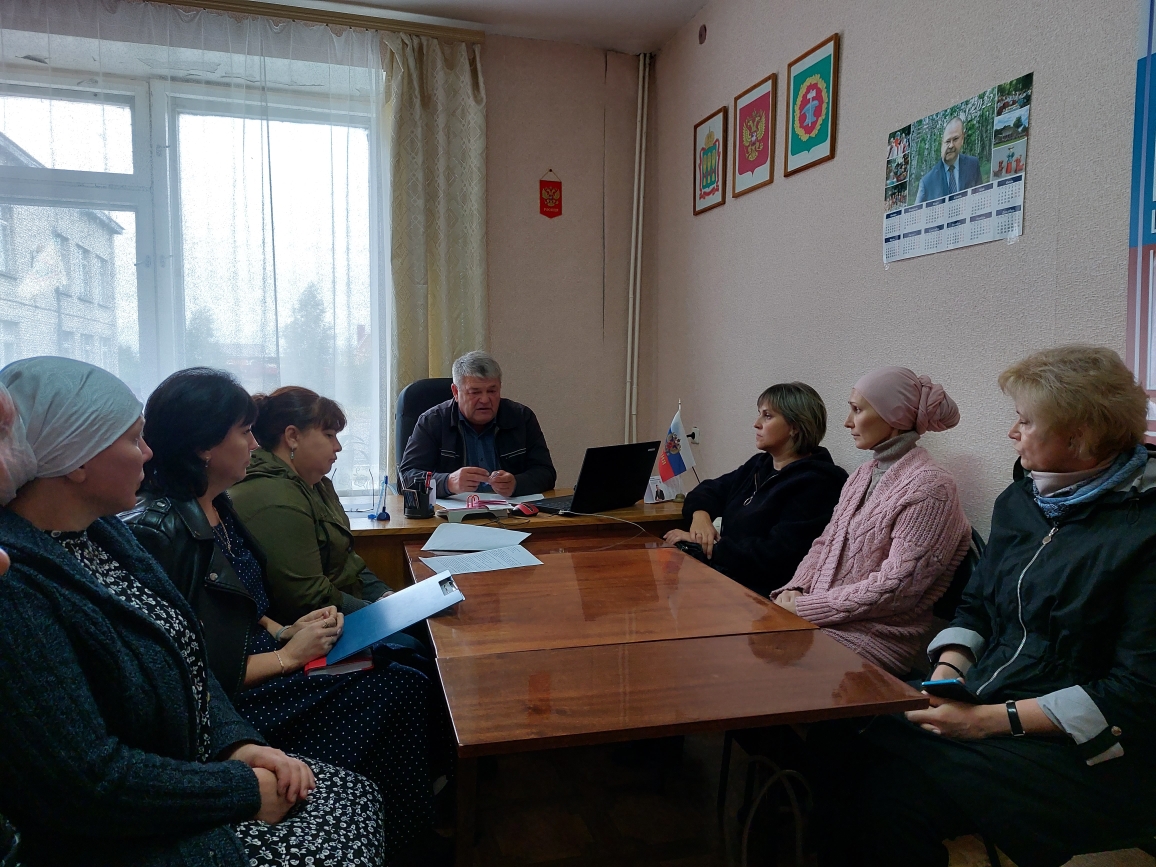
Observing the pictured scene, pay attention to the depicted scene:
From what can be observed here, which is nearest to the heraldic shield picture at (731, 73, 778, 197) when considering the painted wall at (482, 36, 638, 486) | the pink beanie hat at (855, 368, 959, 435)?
the painted wall at (482, 36, 638, 486)

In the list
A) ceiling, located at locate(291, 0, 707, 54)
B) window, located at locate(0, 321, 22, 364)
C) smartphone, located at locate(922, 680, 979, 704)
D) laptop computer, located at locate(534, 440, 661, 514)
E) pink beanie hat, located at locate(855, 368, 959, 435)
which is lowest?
smartphone, located at locate(922, 680, 979, 704)

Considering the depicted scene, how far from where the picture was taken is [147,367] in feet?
11.3

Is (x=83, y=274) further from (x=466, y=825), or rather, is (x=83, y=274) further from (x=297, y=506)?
(x=466, y=825)

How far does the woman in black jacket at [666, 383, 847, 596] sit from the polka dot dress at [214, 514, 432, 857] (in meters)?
1.06

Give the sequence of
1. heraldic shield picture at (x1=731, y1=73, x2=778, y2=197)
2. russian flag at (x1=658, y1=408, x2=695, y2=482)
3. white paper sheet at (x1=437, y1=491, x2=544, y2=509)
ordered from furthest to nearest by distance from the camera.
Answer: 1. russian flag at (x1=658, y1=408, x2=695, y2=482)
2. heraldic shield picture at (x1=731, y1=73, x2=778, y2=197)
3. white paper sheet at (x1=437, y1=491, x2=544, y2=509)

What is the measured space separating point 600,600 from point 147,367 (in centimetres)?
269

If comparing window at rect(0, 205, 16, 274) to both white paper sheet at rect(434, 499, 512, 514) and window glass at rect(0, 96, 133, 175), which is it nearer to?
window glass at rect(0, 96, 133, 175)

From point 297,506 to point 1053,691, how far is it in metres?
1.62

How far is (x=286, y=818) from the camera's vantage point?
1221 millimetres

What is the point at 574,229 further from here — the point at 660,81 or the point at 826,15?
the point at 826,15

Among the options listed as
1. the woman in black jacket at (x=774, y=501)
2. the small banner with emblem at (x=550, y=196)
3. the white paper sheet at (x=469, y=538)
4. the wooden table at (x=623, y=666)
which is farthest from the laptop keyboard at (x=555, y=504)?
the small banner with emblem at (x=550, y=196)

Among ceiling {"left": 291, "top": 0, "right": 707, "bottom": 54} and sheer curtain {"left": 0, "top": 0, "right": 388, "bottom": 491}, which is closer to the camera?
sheer curtain {"left": 0, "top": 0, "right": 388, "bottom": 491}

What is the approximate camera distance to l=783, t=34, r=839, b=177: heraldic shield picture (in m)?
2.62

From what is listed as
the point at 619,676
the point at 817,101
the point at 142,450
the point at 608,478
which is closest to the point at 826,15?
the point at 817,101
